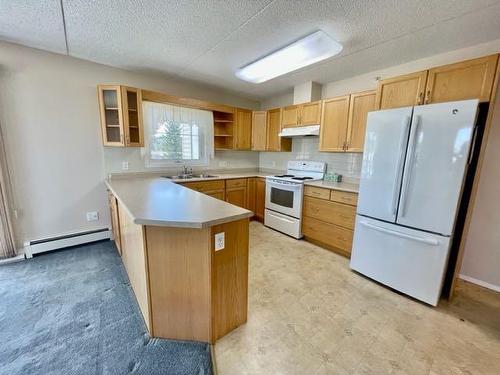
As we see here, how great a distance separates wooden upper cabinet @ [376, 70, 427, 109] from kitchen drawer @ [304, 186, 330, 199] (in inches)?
46.7

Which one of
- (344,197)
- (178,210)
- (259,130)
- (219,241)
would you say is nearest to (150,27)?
(178,210)

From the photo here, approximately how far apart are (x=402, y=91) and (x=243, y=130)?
260 cm

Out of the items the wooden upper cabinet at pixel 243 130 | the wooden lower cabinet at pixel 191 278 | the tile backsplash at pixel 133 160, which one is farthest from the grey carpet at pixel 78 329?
the wooden upper cabinet at pixel 243 130

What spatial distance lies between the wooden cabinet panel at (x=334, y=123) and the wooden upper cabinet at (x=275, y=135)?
0.86 meters

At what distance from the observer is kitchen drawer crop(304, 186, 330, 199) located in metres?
2.94

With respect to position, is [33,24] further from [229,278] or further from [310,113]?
[310,113]

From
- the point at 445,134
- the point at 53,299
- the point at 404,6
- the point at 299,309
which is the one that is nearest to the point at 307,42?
the point at 404,6

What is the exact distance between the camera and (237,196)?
3.92m

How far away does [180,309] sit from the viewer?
1501mm

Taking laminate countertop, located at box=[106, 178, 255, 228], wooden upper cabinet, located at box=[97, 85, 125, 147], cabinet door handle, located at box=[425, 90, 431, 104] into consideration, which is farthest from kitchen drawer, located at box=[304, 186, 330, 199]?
wooden upper cabinet, located at box=[97, 85, 125, 147]

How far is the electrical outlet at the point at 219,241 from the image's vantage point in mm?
1397

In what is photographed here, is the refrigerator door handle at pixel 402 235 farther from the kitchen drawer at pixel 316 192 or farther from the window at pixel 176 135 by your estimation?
the window at pixel 176 135

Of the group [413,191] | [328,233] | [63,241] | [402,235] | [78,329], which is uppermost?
[413,191]

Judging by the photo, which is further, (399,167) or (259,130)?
(259,130)
